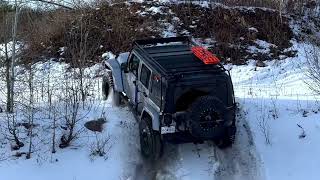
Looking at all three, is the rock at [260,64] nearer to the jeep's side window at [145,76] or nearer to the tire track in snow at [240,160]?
the tire track in snow at [240,160]

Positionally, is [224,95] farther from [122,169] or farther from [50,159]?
[50,159]

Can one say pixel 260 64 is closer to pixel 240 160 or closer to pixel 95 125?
pixel 240 160

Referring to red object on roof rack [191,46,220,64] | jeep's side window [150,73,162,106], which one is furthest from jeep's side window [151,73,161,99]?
red object on roof rack [191,46,220,64]

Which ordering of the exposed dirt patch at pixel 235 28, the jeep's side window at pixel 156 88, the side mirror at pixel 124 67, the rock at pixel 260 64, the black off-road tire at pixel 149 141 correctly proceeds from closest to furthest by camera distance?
the jeep's side window at pixel 156 88 → the black off-road tire at pixel 149 141 → the side mirror at pixel 124 67 → the rock at pixel 260 64 → the exposed dirt patch at pixel 235 28

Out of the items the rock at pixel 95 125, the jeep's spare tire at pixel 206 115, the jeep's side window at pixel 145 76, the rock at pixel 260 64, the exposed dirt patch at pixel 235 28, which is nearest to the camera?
the jeep's spare tire at pixel 206 115

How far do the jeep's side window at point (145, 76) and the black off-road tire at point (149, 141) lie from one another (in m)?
0.67

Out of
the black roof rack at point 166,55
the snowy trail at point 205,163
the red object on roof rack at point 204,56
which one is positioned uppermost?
the red object on roof rack at point 204,56

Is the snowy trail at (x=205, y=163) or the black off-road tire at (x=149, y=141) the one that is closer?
the snowy trail at (x=205, y=163)

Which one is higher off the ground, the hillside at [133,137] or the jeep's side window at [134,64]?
the jeep's side window at [134,64]

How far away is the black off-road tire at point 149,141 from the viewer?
9578mm

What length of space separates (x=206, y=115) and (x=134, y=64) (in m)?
2.60

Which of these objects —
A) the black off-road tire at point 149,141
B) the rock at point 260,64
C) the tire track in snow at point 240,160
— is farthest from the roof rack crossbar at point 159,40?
the rock at point 260,64

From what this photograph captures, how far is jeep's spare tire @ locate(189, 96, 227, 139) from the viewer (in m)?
8.81

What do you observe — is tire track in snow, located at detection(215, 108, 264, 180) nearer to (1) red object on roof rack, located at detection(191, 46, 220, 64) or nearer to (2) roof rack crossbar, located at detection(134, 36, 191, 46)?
(1) red object on roof rack, located at detection(191, 46, 220, 64)
